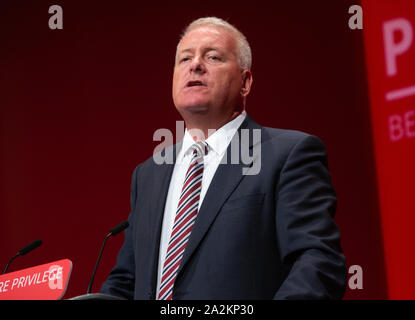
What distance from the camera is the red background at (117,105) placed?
11.1ft

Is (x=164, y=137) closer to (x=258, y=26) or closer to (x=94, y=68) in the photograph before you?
(x=94, y=68)

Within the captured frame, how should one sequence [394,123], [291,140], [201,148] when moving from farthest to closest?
[394,123] → [201,148] → [291,140]

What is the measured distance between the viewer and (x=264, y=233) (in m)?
1.51

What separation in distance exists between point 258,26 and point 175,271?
241 centimetres

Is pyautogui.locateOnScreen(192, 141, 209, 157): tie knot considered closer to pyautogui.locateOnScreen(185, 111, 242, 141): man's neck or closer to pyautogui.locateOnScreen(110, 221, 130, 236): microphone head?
pyautogui.locateOnScreen(185, 111, 242, 141): man's neck

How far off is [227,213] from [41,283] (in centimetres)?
53

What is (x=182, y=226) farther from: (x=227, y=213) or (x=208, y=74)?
(x=208, y=74)

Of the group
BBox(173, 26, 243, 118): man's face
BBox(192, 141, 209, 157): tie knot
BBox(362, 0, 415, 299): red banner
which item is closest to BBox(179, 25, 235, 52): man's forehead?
BBox(173, 26, 243, 118): man's face

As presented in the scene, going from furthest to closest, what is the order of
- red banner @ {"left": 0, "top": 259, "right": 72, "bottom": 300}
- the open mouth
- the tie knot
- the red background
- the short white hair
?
1. the red background
2. the short white hair
3. the open mouth
4. the tie knot
5. red banner @ {"left": 0, "top": 259, "right": 72, "bottom": 300}

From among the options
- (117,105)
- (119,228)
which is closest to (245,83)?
(119,228)

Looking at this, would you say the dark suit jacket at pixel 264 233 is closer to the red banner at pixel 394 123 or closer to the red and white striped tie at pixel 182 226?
the red and white striped tie at pixel 182 226

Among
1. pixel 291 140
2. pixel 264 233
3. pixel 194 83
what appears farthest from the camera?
pixel 194 83

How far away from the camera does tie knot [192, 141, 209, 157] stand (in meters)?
1.75

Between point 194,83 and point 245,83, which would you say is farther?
point 245,83
